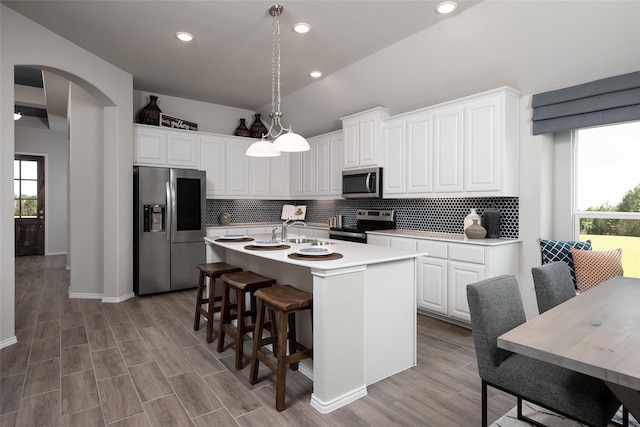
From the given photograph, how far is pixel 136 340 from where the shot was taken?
3.09m

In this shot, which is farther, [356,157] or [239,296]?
[356,157]

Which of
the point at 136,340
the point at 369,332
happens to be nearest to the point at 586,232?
the point at 369,332

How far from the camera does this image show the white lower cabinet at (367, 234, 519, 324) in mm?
3225

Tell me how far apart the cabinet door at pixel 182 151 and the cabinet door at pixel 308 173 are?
178 centimetres

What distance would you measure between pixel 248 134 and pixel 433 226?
11.7ft

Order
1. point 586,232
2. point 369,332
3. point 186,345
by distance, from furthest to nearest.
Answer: point 586,232
point 186,345
point 369,332

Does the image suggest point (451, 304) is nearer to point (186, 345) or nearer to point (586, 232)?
point (586, 232)

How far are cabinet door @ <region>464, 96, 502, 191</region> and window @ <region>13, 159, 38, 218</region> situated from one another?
29.6ft

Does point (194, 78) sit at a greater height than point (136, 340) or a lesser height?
greater

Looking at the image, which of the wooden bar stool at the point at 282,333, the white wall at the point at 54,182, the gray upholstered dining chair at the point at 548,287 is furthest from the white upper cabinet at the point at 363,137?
the white wall at the point at 54,182

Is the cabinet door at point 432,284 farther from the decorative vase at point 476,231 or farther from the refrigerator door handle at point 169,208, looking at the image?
the refrigerator door handle at point 169,208

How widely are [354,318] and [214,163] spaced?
4.11 meters

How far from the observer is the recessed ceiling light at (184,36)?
3.32 m

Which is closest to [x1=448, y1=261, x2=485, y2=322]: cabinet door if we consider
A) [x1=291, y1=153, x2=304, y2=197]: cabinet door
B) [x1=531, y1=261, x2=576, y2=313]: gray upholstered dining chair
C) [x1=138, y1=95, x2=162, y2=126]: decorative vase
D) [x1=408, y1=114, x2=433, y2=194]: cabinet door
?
[x1=408, y1=114, x2=433, y2=194]: cabinet door
